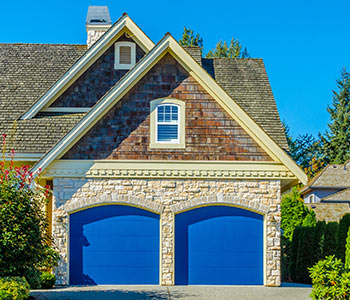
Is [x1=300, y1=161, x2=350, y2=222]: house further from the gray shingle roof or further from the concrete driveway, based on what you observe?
the concrete driveway

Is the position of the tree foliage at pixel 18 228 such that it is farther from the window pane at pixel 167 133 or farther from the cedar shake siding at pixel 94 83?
the cedar shake siding at pixel 94 83

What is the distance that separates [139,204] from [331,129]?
129ft

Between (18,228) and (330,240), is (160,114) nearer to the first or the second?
(18,228)

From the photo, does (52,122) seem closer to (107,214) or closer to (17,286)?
(107,214)

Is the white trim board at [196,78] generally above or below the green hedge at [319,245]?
above

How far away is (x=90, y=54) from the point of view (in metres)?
18.2

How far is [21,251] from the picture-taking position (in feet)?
38.6

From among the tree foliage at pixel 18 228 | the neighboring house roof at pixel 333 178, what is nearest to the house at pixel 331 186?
the neighboring house roof at pixel 333 178

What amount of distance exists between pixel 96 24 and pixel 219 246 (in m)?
10.5

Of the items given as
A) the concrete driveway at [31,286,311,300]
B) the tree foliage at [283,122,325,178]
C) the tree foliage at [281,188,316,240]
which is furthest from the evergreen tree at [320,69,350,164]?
the concrete driveway at [31,286,311,300]

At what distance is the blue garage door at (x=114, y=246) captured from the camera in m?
15.4

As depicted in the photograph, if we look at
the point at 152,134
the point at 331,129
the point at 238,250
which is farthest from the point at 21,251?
the point at 331,129

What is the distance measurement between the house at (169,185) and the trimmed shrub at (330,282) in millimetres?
3079

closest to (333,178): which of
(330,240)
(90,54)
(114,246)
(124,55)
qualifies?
(330,240)
